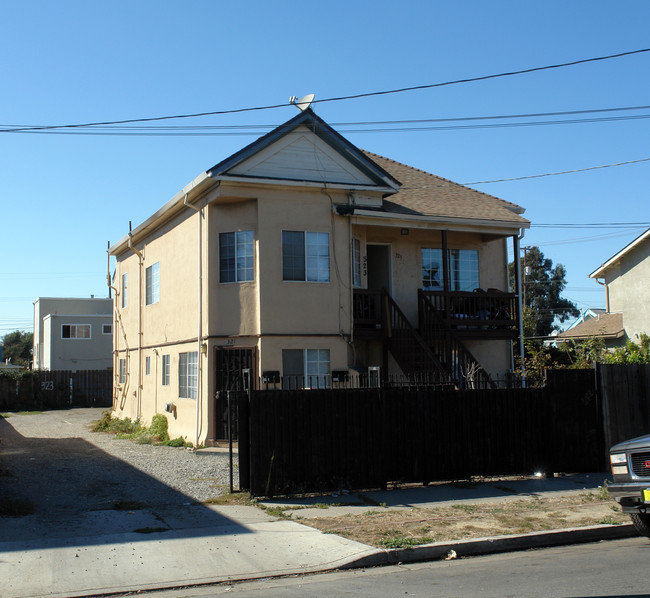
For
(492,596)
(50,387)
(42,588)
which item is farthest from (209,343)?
(50,387)

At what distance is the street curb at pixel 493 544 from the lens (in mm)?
7715

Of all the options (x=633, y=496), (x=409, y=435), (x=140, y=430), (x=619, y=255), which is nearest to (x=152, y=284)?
(x=140, y=430)

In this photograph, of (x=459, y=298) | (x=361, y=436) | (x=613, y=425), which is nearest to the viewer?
(x=361, y=436)

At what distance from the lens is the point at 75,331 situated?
42.4 meters

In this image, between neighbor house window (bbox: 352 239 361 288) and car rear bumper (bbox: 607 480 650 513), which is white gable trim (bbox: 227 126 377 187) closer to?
neighbor house window (bbox: 352 239 361 288)

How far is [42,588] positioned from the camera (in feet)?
21.9

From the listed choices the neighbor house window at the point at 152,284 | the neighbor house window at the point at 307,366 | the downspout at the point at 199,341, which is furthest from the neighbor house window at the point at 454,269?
the neighbor house window at the point at 152,284

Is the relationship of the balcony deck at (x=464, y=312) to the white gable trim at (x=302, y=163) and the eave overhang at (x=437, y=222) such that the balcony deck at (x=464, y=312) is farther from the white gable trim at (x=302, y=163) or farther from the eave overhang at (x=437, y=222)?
the white gable trim at (x=302, y=163)

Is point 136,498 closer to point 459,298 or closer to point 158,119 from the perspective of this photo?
point 158,119

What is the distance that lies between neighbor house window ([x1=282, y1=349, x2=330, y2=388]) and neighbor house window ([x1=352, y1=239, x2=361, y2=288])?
7.82ft

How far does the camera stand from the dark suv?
800cm

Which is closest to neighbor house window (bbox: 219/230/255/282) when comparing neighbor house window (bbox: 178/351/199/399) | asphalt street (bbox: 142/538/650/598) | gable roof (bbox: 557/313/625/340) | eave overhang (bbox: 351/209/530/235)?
neighbor house window (bbox: 178/351/199/399)

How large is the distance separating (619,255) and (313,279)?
822 inches

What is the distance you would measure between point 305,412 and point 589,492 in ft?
15.1
